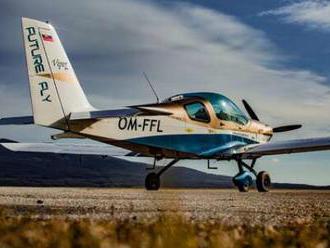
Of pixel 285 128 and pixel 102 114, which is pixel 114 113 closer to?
pixel 102 114

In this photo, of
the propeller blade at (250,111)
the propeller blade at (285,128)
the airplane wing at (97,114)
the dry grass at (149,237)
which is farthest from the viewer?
the propeller blade at (285,128)

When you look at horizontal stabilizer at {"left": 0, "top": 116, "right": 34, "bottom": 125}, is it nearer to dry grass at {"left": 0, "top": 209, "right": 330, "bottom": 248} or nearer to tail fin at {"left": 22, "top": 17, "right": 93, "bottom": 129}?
tail fin at {"left": 22, "top": 17, "right": 93, "bottom": 129}

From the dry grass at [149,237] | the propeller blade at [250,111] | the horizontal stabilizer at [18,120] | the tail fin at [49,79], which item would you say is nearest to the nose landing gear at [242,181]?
the propeller blade at [250,111]

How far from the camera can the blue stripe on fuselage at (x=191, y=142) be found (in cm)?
2009

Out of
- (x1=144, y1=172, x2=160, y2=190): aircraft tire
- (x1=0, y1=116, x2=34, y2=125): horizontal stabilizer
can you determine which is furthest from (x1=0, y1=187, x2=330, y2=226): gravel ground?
(x1=144, y1=172, x2=160, y2=190): aircraft tire

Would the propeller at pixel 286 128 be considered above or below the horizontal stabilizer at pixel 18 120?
above

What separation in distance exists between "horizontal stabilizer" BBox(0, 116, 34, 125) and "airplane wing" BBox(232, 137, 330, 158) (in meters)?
7.10

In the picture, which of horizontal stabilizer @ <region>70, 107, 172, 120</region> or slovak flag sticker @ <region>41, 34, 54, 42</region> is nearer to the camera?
horizontal stabilizer @ <region>70, 107, 172, 120</region>

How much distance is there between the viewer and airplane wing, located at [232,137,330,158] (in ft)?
69.8

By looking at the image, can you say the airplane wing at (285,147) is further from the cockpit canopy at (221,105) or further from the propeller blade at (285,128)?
the propeller blade at (285,128)

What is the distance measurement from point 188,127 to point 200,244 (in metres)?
16.7

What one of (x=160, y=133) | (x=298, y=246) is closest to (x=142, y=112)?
(x=160, y=133)

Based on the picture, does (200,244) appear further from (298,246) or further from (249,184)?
(249,184)

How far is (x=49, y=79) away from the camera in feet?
67.5
